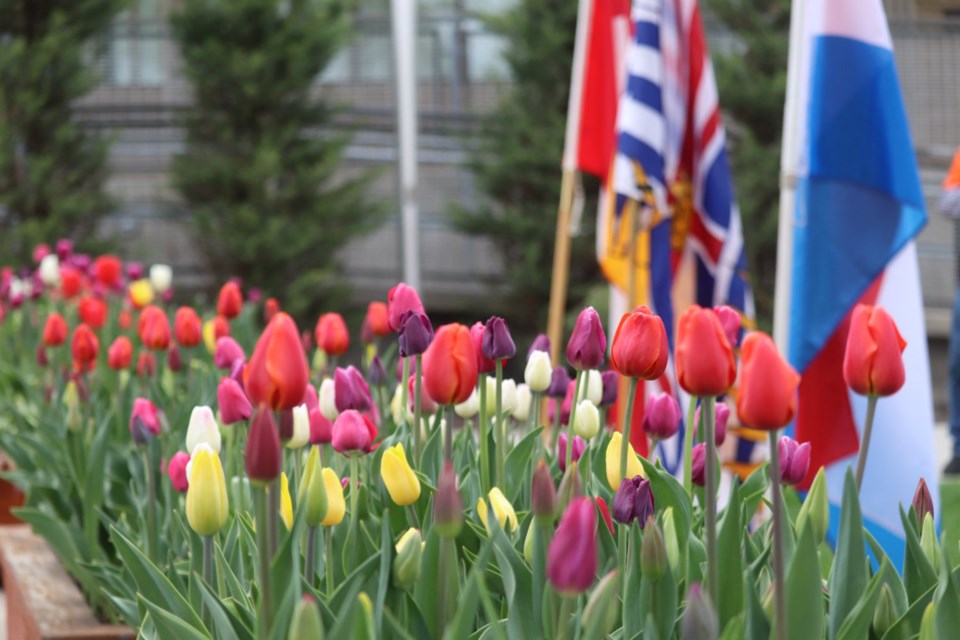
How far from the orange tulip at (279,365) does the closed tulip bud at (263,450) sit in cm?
6

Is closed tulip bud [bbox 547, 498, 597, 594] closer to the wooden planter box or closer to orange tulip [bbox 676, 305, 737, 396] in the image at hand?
orange tulip [bbox 676, 305, 737, 396]

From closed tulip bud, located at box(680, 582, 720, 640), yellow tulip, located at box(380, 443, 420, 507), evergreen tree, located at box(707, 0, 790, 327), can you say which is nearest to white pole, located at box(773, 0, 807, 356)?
yellow tulip, located at box(380, 443, 420, 507)

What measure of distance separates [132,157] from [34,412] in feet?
26.4

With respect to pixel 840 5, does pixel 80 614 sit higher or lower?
lower

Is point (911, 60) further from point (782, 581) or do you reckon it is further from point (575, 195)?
point (782, 581)

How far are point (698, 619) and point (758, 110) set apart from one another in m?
9.08

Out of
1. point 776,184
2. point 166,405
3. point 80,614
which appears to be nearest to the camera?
point 80,614

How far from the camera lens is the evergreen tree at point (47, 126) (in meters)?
10.2

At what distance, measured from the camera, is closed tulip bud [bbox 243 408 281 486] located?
107 cm

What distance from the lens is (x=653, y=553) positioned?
1150 mm

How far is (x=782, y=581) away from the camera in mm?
1059

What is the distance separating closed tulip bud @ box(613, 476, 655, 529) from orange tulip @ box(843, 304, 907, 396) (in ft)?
0.70

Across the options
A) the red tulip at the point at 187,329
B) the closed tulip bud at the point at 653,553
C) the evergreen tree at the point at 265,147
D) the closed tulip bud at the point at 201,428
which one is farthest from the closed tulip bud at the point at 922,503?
the evergreen tree at the point at 265,147

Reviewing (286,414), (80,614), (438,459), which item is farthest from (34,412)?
(286,414)
